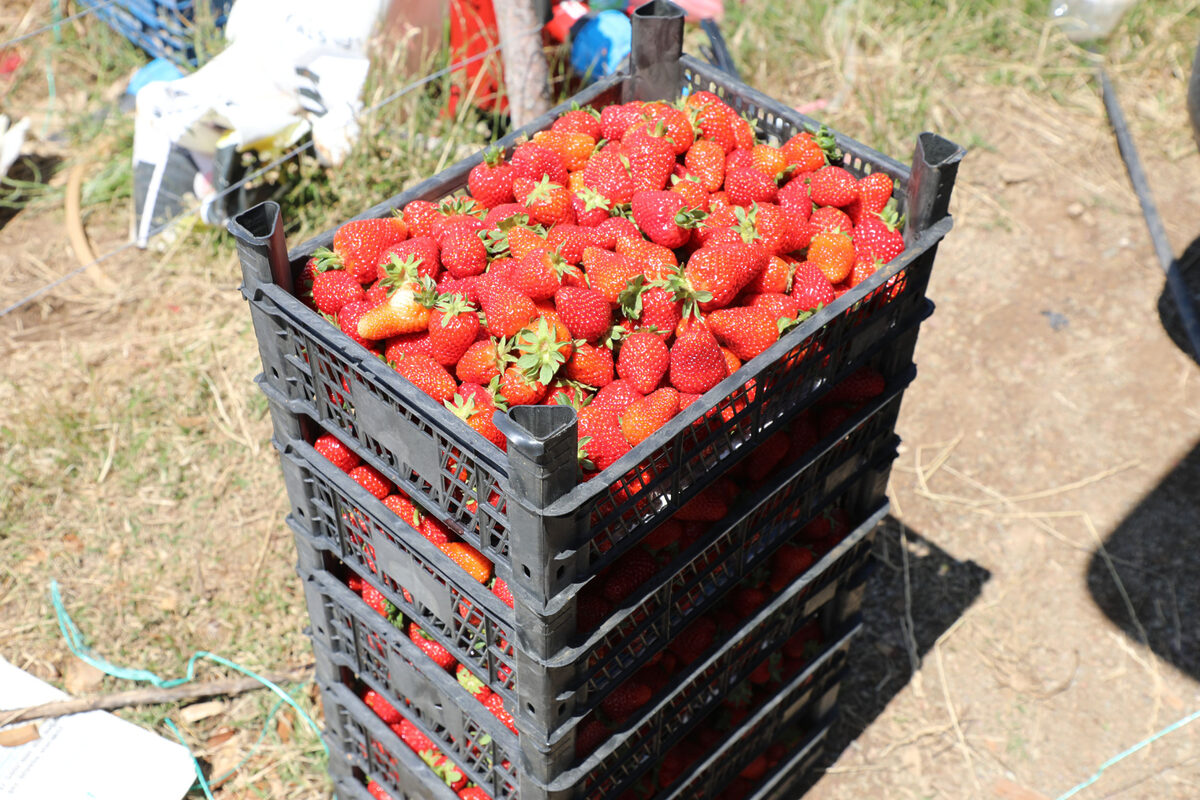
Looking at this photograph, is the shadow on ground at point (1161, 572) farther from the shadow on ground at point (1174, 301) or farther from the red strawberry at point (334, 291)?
the red strawberry at point (334, 291)

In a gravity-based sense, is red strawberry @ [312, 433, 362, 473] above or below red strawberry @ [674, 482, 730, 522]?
above

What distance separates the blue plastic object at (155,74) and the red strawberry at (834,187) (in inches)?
132

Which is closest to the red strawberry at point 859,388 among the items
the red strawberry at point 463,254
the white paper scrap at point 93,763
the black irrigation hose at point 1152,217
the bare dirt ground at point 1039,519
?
the red strawberry at point 463,254

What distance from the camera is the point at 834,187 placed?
2223 mm

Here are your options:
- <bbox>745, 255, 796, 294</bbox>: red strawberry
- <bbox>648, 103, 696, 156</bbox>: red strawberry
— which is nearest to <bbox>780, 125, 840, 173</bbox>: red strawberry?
<bbox>648, 103, 696, 156</bbox>: red strawberry

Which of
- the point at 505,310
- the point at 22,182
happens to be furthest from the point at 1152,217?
the point at 22,182

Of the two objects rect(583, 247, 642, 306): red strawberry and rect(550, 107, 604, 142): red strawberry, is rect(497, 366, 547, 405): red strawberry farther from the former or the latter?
rect(550, 107, 604, 142): red strawberry

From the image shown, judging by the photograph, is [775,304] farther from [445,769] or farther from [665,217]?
[445,769]

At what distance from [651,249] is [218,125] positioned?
2.68 m

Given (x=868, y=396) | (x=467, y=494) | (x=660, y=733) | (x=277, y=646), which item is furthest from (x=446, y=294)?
(x=277, y=646)

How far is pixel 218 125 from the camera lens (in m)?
4.12

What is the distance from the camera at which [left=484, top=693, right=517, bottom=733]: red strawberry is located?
6.72 ft

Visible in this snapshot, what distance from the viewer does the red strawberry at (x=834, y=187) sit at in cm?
222

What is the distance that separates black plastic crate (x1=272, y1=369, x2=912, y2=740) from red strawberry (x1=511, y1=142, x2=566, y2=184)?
0.67 meters
